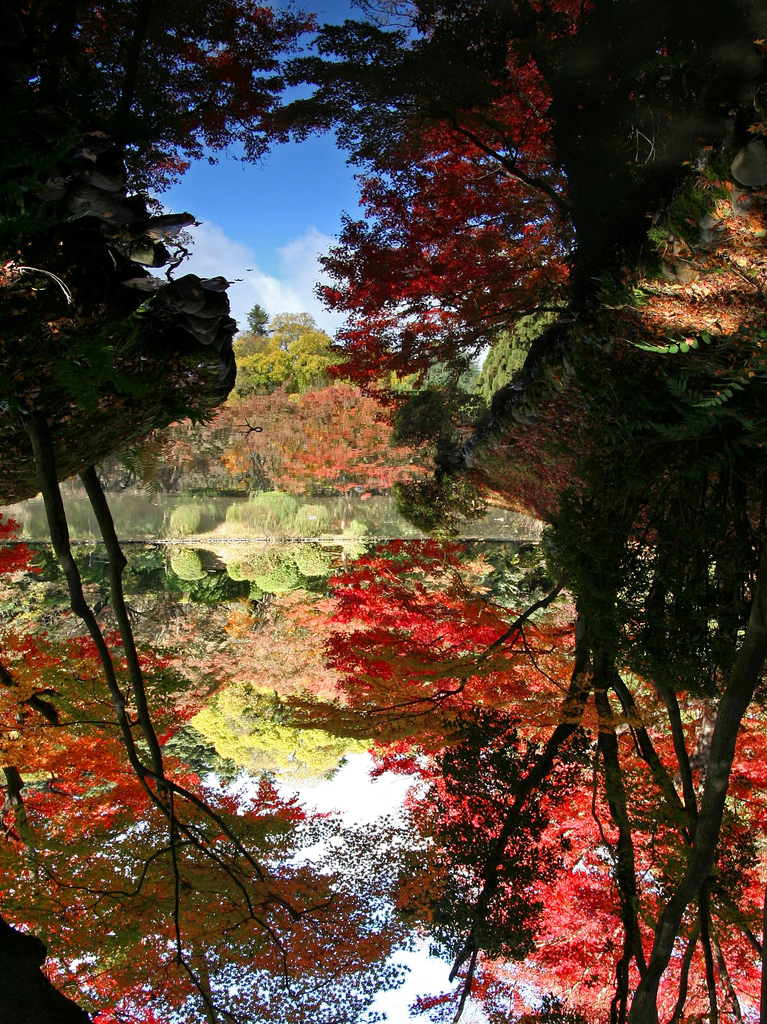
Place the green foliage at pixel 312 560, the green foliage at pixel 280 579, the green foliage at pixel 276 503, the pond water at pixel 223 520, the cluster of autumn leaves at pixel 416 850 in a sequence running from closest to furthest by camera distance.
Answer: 1. the cluster of autumn leaves at pixel 416 850
2. the green foliage at pixel 280 579
3. the green foliage at pixel 312 560
4. the pond water at pixel 223 520
5. the green foliage at pixel 276 503

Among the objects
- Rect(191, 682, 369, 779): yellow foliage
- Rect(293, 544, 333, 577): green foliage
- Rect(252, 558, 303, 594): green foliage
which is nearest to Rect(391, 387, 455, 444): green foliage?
Rect(293, 544, 333, 577): green foliage

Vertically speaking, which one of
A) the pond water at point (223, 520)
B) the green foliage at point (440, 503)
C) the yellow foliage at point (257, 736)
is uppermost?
the pond water at point (223, 520)

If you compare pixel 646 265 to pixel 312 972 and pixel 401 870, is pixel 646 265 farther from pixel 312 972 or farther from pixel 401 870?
pixel 312 972

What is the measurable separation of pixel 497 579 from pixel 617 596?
23.3ft

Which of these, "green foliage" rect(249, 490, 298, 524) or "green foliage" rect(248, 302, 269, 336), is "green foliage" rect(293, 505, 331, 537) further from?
"green foliage" rect(248, 302, 269, 336)

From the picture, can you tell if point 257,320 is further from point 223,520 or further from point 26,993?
point 26,993

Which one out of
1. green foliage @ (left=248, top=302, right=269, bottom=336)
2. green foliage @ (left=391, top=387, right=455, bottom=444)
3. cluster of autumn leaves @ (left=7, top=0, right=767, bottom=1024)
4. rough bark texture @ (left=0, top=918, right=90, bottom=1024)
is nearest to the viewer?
rough bark texture @ (left=0, top=918, right=90, bottom=1024)

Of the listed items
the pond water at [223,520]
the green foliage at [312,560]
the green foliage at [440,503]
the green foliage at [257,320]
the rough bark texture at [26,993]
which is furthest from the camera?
the green foliage at [257,320]

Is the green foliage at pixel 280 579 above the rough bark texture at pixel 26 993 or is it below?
above

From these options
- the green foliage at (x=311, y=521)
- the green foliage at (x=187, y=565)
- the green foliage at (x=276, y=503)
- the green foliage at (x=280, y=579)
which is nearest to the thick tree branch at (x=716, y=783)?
the green foliage at (x=280, y=579)

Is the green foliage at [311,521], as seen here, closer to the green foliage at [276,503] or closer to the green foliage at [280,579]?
the green foliage at [276,503]

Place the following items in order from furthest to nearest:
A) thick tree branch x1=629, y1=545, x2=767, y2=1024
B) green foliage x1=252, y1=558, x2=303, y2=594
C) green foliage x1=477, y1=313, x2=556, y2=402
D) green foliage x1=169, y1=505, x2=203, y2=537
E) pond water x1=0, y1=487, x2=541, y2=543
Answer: green foliage x1=169, y1=505, x2=203, y2=537
pond water x1=0, y1=487, x2=541, y2=543
green foliage x1=252, y1=558, x2=303, y2=594
green foliage x1=477, y1=313, x2=556, y2=402
thick tree branch x1=629, y1=545, x2=767, y2=1024

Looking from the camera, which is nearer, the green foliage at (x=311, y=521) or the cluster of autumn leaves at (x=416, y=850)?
the cluster of autumn leaves at (x=416, y=850)

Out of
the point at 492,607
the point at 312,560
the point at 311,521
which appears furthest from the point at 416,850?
the point at 311,521
